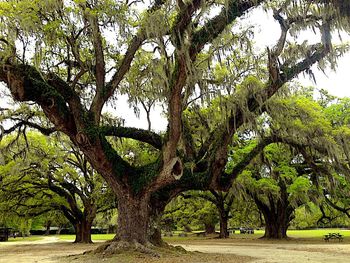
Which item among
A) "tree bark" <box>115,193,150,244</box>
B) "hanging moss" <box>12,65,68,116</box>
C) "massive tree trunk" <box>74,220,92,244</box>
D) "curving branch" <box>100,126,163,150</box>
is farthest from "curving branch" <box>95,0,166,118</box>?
"massive tree trunk" <box>74,220,92,244</box>

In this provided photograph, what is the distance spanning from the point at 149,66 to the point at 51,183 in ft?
45.3

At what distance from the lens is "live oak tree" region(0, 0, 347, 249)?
A: 926 cm

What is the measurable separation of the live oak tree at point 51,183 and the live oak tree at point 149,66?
24.9 feet

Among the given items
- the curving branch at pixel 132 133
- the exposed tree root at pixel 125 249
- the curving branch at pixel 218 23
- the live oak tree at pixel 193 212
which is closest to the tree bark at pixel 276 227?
the live oak tree at pixel 193 212

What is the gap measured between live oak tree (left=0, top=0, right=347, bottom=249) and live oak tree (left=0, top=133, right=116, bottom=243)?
759 centimetres

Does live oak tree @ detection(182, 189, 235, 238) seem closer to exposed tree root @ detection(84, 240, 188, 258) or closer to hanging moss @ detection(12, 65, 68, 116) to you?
exposed tree root @ detection(84, 240, 188, 258)

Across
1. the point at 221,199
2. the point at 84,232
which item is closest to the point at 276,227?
the point at 221,199

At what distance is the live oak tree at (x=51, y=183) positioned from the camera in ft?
66.7

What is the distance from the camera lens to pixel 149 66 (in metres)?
11.3

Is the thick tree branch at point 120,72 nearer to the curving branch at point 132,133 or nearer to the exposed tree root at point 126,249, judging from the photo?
the curving branch at point 132,133

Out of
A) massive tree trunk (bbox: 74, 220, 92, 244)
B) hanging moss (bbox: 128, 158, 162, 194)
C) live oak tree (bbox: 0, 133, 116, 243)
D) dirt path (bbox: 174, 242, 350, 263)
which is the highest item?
live oak tree (bbox: 0, 133, 116, 243)

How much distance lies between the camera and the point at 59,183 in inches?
912

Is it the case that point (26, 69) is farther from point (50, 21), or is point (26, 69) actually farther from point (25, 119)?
point (25, 119)

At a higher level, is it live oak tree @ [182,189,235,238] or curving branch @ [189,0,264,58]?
curving branch @ [189,0,264,58]
